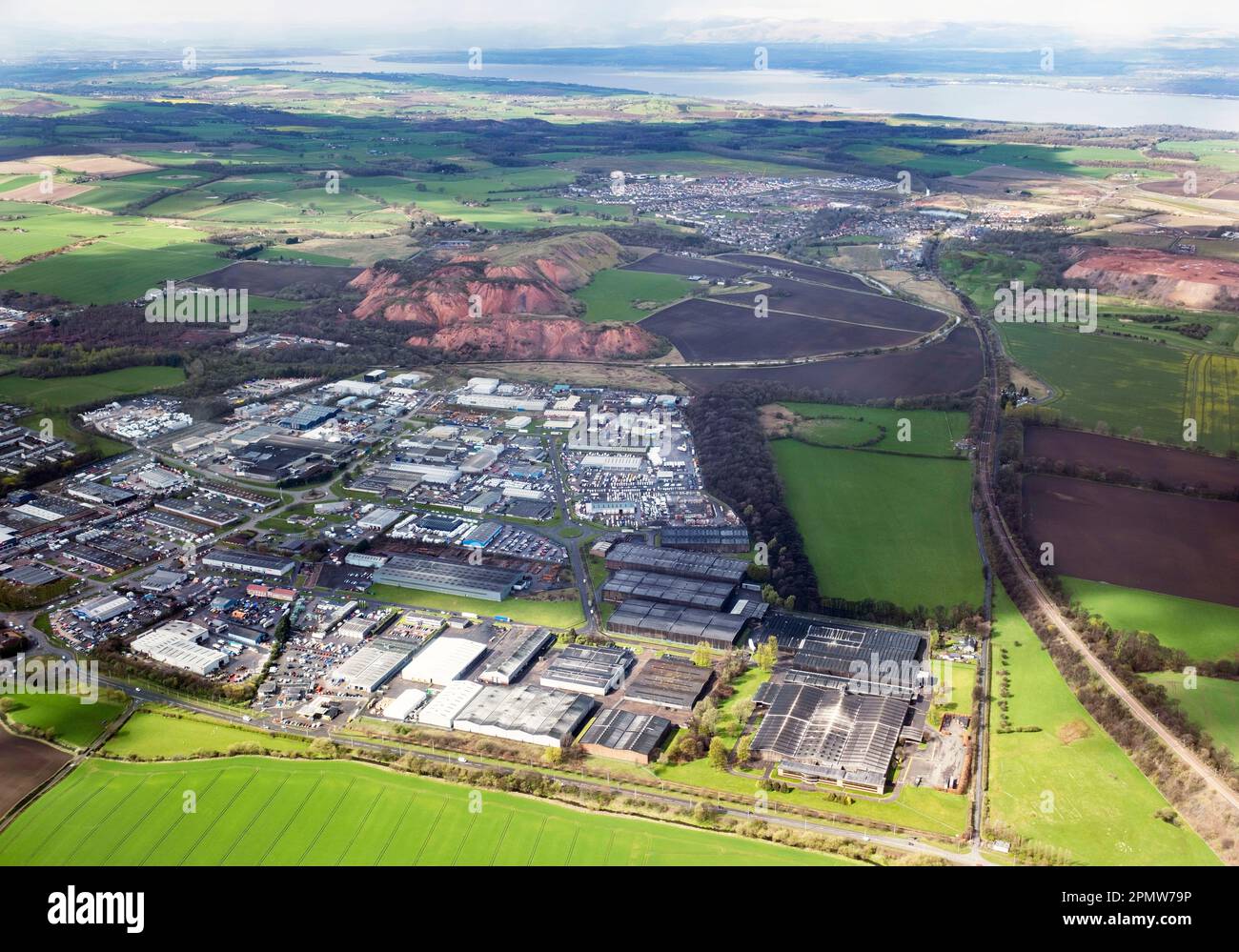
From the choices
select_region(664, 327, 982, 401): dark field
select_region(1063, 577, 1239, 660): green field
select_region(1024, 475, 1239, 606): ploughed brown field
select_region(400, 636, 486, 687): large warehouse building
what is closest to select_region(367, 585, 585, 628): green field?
select_region(400, 636, 486, 687): large warehouse building

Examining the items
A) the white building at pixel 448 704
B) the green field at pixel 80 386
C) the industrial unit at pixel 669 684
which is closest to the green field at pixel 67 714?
the white building at pixel 448 704

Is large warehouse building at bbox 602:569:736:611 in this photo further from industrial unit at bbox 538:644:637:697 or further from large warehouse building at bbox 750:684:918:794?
large warehouse building at bbox 750:684:918:794

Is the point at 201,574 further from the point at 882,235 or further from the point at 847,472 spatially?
the point at 882,235

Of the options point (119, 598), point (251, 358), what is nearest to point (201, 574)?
point (119, 598)

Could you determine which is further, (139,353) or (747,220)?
(747,220)

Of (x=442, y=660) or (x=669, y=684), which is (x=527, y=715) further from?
(x=669, y=684)

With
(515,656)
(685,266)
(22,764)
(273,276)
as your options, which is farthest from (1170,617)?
(273,276)

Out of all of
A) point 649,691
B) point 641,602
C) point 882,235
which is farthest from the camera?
point 882,235
